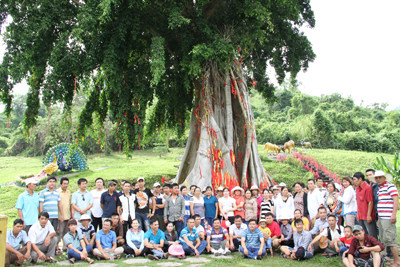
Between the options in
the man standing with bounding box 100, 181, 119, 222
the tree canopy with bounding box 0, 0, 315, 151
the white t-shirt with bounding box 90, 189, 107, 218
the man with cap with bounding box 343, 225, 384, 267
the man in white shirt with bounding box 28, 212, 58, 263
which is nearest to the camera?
the man with cap with bounding box 343, 225, 384, 267

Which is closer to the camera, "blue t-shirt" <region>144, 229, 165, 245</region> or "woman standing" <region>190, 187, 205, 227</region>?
"blue t-shirt" <region>144, 229, 165, 245</region>

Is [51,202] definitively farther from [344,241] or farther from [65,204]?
[344,241]

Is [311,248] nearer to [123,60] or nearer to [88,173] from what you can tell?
[123,60]

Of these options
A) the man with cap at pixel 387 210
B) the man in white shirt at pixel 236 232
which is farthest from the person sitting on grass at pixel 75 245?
the man with cap at pixel 387 210

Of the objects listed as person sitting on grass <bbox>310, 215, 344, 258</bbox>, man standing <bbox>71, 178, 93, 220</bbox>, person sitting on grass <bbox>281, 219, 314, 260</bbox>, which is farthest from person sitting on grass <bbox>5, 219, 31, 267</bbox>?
person sitting on grass <bbox>310, 215, 344, 258</bbox>

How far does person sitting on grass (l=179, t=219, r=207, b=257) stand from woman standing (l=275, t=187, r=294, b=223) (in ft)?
4.54

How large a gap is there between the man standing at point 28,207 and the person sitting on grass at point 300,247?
383 cm

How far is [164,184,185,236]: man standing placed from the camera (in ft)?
18.6

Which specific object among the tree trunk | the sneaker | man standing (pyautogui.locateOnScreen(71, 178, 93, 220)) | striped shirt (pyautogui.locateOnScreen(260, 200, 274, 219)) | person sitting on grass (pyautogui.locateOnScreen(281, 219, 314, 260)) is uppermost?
the tree trunk

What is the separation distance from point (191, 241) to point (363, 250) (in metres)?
2.48

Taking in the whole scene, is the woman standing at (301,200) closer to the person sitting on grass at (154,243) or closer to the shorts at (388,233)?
the shorts at (388,233)

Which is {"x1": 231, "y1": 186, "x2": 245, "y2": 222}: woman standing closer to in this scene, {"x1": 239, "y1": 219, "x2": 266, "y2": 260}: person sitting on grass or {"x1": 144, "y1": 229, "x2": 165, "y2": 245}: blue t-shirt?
{"x1": 239, "y1": 219, "x2": 266, "y2": 260}: person sitting on grass

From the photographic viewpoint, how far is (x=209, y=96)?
9492 mm

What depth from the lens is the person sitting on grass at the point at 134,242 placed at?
505 centimetres
